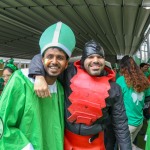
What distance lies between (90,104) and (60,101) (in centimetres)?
20

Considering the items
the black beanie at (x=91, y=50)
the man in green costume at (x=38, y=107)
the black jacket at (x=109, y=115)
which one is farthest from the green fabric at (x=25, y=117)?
the black beanie at (x=91, y=50)

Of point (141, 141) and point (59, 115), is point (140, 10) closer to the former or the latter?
point (141, 141)

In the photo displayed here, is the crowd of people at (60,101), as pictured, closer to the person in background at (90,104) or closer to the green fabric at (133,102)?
the person in background at (90,104)

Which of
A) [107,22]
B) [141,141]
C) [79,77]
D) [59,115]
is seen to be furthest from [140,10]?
[59,115]

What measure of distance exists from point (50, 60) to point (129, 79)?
1.93m

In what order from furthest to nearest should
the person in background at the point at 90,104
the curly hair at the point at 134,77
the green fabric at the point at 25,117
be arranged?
the curly hair at the point at 134,77
the person in background at the point at 90,104
the green fabric at the point at 25,117

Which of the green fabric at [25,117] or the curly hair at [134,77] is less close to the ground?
the curly hair at [134,77]

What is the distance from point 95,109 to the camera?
168 centimetres

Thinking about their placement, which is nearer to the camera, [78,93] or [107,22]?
[78,93]

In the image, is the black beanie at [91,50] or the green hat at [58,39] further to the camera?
the black beanie at [91,50]

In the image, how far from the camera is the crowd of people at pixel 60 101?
1.42 m

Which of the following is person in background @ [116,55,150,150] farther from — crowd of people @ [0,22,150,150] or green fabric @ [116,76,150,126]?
crowd of people @ [0,22,150,150]

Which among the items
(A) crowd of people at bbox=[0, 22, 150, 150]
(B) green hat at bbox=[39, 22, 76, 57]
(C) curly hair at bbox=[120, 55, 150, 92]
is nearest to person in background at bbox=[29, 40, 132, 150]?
(A) crowd of people at bbox=[0, 22, 150, 150]

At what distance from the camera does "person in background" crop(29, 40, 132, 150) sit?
1680 mm
